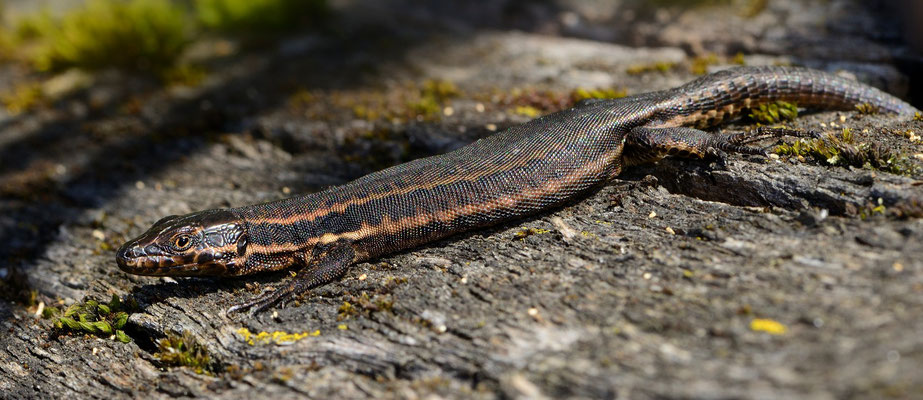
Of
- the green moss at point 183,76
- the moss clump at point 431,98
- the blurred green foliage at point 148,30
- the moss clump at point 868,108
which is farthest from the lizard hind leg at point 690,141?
the blurred green foliage at point 148,30

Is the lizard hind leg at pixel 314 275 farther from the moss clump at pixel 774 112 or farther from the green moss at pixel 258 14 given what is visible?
the green moss at pixel 258 14

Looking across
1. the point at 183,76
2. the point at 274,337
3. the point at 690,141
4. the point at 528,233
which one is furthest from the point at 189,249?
the point at 183,76

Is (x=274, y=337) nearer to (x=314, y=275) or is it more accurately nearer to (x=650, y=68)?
(x=314, y=275)

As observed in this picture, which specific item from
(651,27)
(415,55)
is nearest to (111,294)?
(415,55)

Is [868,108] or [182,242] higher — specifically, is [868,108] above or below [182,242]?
above

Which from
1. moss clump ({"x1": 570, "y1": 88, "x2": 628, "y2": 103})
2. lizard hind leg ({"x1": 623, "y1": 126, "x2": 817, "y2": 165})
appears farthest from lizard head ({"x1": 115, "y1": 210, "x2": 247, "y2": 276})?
moss clump ({"x1": 570, "y1": 88, "x2": 628, "y2": 103})

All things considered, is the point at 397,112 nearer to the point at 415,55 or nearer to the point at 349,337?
the point at 415,55

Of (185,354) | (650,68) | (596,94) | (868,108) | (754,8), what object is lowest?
(185,354)

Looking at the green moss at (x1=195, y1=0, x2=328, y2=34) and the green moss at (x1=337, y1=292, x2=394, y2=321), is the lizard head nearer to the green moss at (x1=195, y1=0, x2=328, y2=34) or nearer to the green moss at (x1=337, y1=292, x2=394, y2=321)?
the green moss at (x1=337, y1=292, x2=394, y2=321)
